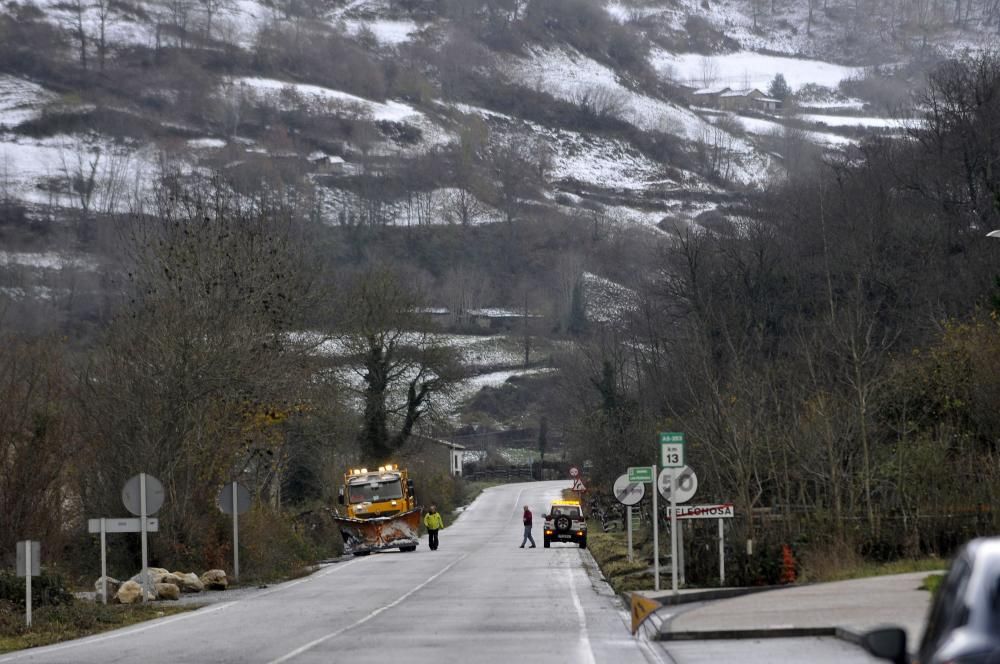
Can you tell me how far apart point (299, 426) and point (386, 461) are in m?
20.8

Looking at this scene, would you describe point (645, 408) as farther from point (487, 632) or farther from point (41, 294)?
point (41, 294)

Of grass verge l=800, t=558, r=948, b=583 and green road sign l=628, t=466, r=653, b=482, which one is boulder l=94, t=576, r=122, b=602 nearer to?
green road sign l=628, t=466, r=653, b=482

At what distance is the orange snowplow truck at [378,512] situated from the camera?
2020 inches

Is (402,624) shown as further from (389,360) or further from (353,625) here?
(389,360)

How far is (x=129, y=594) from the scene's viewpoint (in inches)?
1147

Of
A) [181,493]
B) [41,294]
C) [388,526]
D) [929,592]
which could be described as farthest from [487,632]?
[41,294]

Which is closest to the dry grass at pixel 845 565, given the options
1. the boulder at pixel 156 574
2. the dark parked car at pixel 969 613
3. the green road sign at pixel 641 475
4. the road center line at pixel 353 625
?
the green road sign at pixel 641 475

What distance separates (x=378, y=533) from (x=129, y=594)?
22.5 meters

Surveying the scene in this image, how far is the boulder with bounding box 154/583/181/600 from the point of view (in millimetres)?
30375

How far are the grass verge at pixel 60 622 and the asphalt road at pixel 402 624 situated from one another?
55 cm

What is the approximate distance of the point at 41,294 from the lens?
176250 mm

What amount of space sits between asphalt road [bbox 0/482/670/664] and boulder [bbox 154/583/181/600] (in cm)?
160

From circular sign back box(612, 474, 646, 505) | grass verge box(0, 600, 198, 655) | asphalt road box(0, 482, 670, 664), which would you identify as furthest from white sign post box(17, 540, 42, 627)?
circular sign back box(612, 474, 646, 505)

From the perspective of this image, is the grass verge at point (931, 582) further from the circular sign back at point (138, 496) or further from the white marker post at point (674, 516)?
the circular sign back at point (138, 496)
